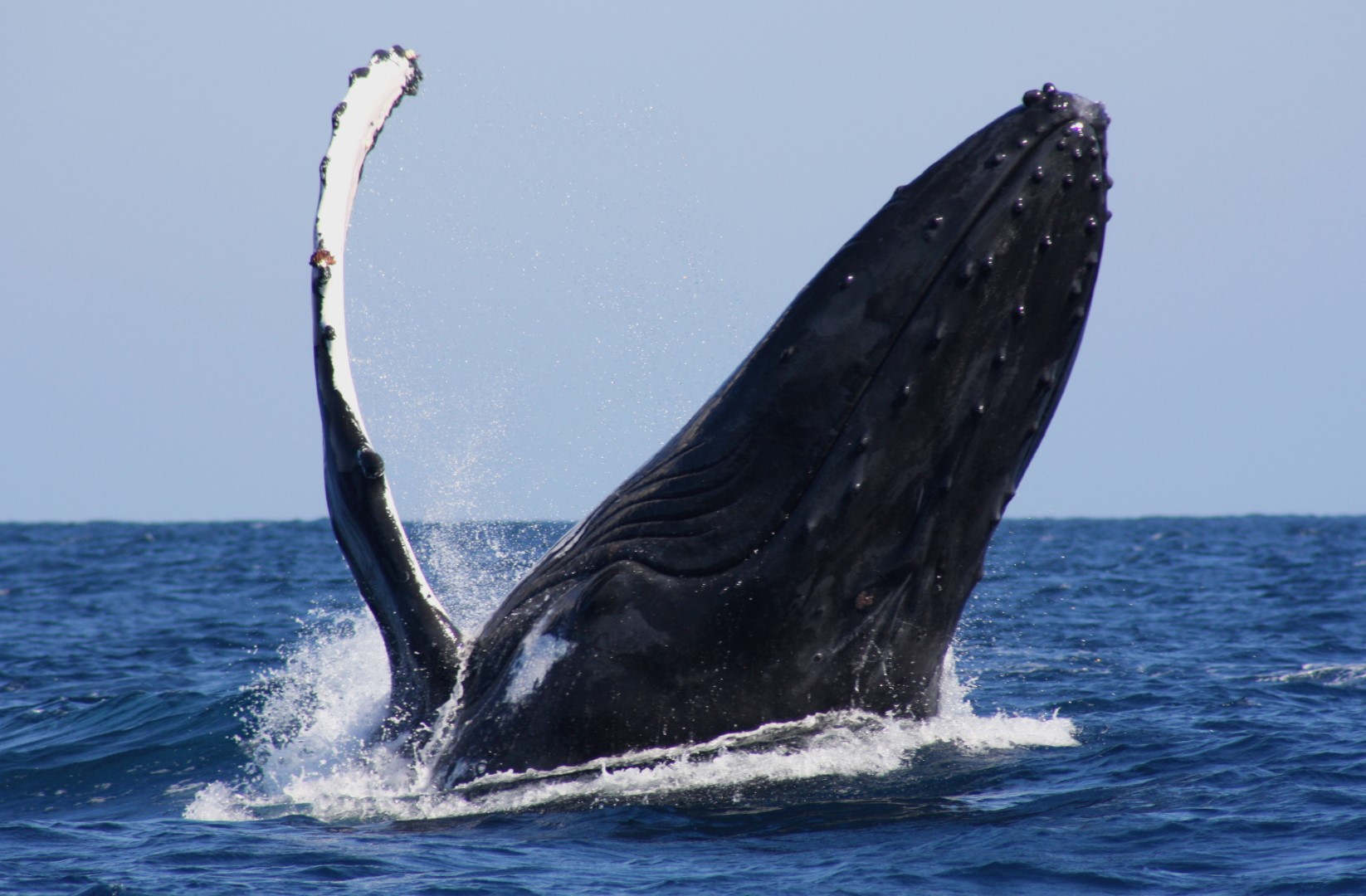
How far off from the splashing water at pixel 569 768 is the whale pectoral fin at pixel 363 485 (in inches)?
15.8

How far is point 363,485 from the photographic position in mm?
7137

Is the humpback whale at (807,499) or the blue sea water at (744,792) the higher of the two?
the humpback whale at (807,499)

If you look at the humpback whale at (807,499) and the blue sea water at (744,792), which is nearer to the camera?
the blue sea water at (744,792)

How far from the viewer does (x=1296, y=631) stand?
740 inches

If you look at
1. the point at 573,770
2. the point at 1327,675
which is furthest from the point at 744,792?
the point at 1327,675

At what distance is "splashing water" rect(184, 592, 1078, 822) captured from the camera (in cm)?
728

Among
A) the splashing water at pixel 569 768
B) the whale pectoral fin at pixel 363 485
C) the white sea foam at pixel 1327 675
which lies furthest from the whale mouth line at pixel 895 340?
the white sea foam at pixel 1327 675

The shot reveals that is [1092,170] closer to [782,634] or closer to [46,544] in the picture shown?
[782,634]

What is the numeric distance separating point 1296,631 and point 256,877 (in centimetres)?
1556

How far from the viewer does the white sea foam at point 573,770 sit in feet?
23.9

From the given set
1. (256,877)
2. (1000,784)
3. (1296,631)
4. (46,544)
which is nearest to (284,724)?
(256,877)

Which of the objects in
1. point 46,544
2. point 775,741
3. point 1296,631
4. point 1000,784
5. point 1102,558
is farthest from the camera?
point 46,544

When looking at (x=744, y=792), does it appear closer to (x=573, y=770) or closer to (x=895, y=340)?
(x=573, y=770)

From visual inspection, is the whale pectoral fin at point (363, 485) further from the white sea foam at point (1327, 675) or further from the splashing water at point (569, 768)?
the white sea foam at point (1327, 675)
